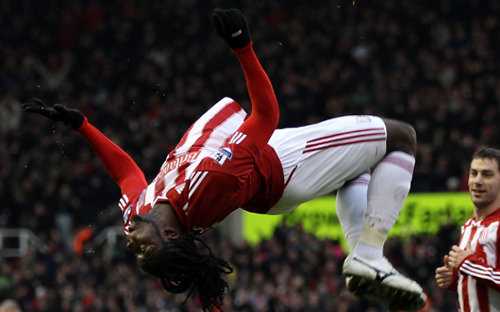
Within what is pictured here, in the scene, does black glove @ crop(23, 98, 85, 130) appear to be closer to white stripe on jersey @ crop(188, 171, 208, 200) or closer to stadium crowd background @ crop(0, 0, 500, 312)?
white stripe on jersey @ crop(188, 171, 208, 200)

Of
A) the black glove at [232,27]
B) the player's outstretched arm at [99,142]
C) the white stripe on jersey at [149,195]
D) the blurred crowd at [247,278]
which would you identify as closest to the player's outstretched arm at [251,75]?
the black glove at [232,27]

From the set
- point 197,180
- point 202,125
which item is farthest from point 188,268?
point 202,125

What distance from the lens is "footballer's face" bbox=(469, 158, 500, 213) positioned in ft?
18.2

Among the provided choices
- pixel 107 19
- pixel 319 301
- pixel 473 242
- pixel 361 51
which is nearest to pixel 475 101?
pixel 361 51

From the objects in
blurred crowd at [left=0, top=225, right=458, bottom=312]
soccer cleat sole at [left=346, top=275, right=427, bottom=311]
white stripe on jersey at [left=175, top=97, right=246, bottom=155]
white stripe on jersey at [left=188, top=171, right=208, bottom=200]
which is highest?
white stripe on jersey at [left=175, top=97, right=246, bottom=155]

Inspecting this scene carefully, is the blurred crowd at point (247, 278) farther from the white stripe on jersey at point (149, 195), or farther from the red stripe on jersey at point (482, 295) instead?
the white stripe on jersey at point (149, 195)

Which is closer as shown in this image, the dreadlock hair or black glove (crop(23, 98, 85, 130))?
the dreadlock hair

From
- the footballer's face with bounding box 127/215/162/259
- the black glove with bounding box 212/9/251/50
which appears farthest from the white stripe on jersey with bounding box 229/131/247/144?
the footballer's face with bounding box 127/215/162/259

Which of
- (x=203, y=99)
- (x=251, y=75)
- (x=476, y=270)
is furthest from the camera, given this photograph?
(x=203, y=99)

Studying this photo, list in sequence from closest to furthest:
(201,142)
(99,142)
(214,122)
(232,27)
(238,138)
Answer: (232,27) → (238,138) → (201,142) → (214,122) → (99,142)

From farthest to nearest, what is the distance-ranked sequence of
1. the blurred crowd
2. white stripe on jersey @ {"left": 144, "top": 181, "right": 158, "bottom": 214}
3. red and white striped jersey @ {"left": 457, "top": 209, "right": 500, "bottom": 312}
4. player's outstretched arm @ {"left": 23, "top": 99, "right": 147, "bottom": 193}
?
1. the blurred crowd
2. red and white striped jersey @ {"left": 457, "top": 209, "right": 500, "bottom": 312}
3. player's outstretched arm @ {"left": 23, "top": 99, "right": 147, "bottom": 193}
4. white stripe on jersey @ {"left": 144, "top": 181, "right": 158, "bottom": 214}

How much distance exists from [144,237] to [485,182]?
2312 millimetres

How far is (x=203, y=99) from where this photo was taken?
48.6 ft

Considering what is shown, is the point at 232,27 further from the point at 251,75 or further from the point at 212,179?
the point at 212,179
